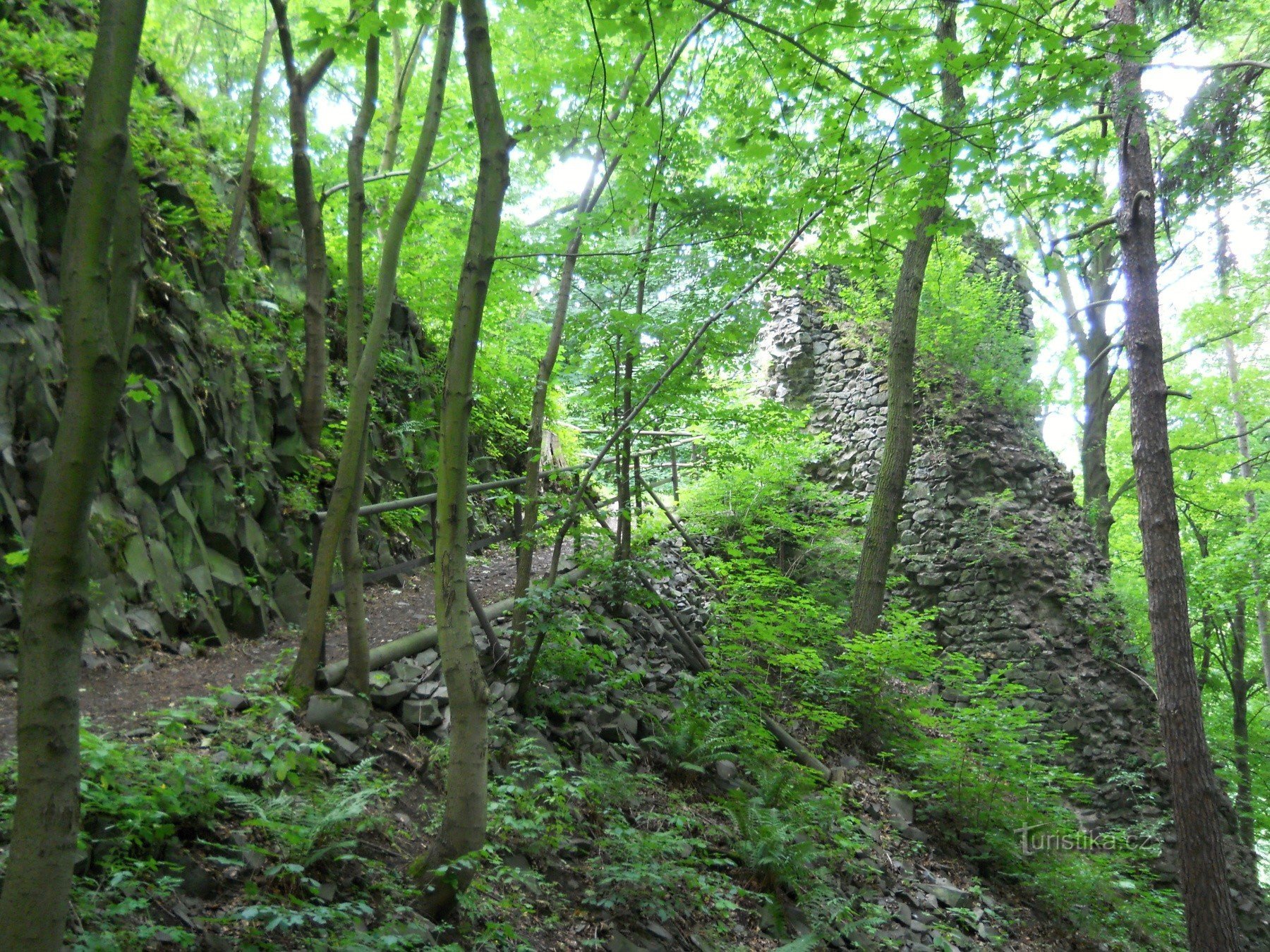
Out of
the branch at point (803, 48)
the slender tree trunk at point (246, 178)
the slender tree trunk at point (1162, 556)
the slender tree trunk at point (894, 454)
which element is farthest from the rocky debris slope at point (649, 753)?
the slender tree trunk at point (246, 178)

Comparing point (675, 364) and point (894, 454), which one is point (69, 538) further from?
point (894, 454)

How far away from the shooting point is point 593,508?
227 inches

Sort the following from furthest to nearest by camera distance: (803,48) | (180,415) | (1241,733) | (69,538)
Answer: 1. (1241,733)
2. (180,415)
3. (803,48)
4. (69,538)

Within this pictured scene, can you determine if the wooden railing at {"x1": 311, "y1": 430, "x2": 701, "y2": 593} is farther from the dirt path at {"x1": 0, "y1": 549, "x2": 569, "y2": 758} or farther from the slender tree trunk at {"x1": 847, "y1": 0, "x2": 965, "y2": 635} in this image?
the slender tree trunk at {"x1": 847, "y1": 0, "x2": 965, "y2": 635}

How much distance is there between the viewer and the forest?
303 centimetres

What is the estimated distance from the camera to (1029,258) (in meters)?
16.1

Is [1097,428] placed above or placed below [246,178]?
below

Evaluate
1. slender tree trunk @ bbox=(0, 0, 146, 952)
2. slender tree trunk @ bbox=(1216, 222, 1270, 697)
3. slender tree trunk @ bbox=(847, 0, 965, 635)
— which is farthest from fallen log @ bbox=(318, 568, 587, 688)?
slender tree trunk @ bbox=(1216, 222, 1270, 697)

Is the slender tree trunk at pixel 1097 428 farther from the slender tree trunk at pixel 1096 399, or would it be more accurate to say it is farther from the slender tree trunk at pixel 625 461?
the slender tree trunk at pixel 625 461

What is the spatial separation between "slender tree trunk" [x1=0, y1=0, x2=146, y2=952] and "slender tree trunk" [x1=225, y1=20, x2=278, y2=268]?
20.9 feet

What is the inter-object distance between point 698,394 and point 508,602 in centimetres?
270

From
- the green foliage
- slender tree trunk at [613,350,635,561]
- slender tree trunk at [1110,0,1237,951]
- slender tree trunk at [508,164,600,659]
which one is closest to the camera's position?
the green foliage

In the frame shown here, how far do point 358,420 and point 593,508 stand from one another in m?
1.98

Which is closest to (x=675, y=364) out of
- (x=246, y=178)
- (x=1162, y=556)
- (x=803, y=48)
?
(x=803, y=48)
